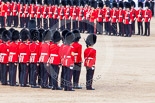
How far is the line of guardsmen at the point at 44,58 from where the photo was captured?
15.8 m

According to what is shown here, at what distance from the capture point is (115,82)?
16.9m

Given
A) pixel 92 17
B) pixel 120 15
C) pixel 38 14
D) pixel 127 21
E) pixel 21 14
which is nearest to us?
pixel 127 21

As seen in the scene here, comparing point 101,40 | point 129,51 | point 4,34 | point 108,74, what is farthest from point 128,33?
point 4,34

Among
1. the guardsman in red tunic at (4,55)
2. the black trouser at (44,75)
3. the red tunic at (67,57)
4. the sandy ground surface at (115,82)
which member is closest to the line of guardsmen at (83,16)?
the sandy ground surface at (115,82)

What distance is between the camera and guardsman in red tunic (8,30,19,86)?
16.3 meters

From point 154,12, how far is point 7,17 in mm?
8943

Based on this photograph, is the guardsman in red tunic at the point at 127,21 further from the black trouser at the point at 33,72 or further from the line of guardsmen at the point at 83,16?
the black trouser at the point at 33,72

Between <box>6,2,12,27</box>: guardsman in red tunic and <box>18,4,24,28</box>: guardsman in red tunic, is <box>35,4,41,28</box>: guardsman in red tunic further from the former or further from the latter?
<box>6,2,12,27</box>: guardsman in red tunic

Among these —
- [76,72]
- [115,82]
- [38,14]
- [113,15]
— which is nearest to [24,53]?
→ [76,72]

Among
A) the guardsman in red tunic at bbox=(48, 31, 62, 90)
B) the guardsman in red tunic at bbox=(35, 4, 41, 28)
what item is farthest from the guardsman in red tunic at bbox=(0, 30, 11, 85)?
the guardsman in red tunic at bbox=(35, 4, 41, 28)

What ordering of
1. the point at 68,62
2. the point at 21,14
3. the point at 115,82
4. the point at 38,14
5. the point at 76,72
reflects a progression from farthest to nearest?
the point at 21,14, the point at 38,14, the point at 115,82, the point at 76,72, the point at 68,62

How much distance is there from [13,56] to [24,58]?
27cm

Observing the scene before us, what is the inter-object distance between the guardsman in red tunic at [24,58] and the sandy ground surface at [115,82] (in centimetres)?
36

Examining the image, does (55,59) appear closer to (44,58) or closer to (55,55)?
(55,55)
